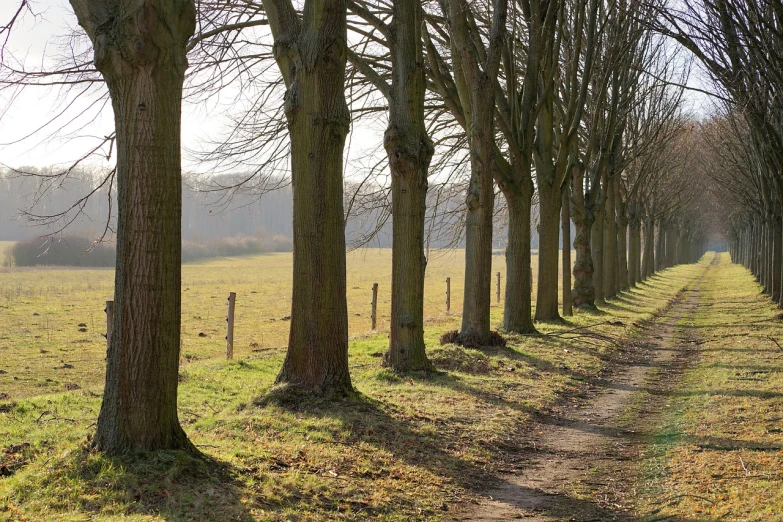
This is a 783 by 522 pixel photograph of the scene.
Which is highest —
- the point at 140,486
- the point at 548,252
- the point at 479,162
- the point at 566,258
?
the point at 479,162

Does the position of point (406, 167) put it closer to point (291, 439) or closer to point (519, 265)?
point (291, 439)

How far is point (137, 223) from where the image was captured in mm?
6059

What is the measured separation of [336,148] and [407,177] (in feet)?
7.59

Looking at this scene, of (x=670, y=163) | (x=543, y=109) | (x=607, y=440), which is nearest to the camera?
(x=607, y=440)

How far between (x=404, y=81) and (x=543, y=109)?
9114 millimetres

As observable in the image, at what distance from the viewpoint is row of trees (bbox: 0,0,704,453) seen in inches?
238

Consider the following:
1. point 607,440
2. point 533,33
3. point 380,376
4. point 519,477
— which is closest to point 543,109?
point 533,33

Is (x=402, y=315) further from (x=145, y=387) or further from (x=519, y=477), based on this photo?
(x=145, y=387)

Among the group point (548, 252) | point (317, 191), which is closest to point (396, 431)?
point (317, 191)

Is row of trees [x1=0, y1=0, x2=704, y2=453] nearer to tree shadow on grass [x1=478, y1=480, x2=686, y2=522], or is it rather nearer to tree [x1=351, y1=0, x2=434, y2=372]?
tree [x1=351, y1=0, x2=434, y2=372]

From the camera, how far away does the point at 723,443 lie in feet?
25.5

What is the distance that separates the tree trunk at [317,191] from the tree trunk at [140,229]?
275cm

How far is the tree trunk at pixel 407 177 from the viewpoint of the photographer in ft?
35.8

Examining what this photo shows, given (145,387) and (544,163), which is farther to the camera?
(544,163)
